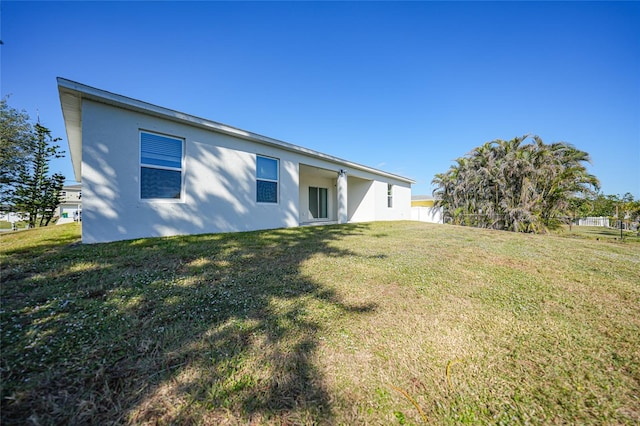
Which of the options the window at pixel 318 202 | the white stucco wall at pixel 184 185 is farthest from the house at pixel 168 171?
the window at pixel 318 202

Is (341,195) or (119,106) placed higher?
(119,106)

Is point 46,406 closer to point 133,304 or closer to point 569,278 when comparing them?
point 133,304

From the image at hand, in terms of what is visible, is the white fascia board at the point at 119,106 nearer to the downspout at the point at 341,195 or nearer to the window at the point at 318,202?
the downspout at the point at 341,195

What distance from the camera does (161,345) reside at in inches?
65.7

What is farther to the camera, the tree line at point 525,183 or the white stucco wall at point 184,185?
the tree line at point 525,183

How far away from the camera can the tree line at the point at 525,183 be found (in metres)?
11.0

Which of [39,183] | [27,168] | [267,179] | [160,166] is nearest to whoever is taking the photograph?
[160,166]

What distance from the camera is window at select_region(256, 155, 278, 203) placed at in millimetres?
7914

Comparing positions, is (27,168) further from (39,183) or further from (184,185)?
(184,185)

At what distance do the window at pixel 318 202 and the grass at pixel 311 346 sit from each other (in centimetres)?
1048

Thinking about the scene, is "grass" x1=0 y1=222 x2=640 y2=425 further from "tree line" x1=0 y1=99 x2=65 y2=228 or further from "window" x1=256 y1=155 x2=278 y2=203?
"tree line" x1=0 y1=99 x2=65 y2=228

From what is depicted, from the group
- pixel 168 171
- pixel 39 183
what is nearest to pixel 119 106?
pixel 168 171

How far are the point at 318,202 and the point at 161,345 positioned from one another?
12.5m

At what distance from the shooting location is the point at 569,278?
329 cm
